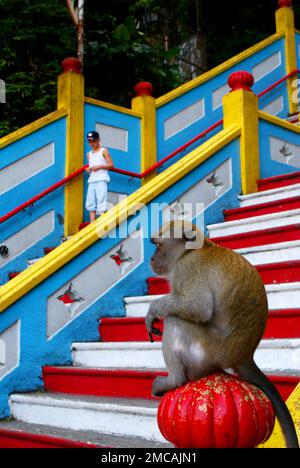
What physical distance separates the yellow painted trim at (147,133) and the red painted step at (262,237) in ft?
9.54

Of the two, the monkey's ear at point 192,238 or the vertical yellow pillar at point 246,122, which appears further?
A: the vertical yellow pillar at point 246,122

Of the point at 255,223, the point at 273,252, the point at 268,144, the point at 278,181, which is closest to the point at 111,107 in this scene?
the point at 268,144

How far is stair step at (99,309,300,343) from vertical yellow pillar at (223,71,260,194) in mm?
2422

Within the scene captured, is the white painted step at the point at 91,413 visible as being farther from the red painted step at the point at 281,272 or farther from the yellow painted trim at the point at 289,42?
the yellow painted trim at the point at 289,42

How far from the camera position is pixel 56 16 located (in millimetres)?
11023

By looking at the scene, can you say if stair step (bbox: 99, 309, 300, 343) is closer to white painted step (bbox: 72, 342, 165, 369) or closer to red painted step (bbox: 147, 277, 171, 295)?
white painted step (bbox: 72, 342, 165, 369)

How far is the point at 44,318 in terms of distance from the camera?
4.48 metres

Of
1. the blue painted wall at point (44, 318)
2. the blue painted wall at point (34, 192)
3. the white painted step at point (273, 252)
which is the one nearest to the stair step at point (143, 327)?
the blue painted wall at point (44, 318)

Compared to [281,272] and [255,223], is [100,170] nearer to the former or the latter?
[255,223]

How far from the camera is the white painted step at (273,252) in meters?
4.51

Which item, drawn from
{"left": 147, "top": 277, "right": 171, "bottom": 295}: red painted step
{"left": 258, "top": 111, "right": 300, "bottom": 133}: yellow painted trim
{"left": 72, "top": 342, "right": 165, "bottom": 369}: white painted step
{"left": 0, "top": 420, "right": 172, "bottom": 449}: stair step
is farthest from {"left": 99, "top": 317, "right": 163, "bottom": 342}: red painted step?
{"left": 258, "top": 111, "right": 300, "bottom": 133}: yellow painted trim
